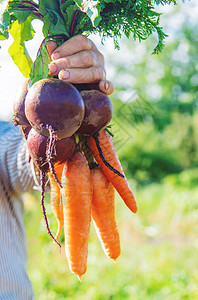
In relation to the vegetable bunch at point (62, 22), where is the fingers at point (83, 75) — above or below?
below

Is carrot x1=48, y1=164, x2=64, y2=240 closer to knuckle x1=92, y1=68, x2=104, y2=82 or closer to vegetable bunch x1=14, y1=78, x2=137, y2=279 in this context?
vegetable bunch x1=14, y1=78, x2=137, y2=279

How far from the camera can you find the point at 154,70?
768 inches

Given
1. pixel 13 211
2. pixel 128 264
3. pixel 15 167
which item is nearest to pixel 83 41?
pixel 15 167

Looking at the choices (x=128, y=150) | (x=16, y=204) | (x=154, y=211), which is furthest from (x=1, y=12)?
(x=128, y=150)

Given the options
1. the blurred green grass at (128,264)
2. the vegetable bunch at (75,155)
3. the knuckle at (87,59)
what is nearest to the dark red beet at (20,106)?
the vegetable bunch at (75,155)

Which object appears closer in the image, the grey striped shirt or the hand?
the hand

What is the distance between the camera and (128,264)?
154 inches

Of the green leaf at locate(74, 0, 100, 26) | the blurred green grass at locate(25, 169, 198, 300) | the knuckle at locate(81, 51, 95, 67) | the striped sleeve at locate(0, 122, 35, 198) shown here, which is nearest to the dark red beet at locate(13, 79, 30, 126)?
the knuckle at locate(81, 51, 95, 67)


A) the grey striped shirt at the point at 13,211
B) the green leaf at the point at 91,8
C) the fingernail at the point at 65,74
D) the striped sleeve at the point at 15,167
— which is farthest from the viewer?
the striped sleeve at the point at 15,167

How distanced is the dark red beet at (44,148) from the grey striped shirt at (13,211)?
0.50 meters

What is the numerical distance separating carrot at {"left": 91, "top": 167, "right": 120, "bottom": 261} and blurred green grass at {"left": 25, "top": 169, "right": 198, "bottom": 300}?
26 cm

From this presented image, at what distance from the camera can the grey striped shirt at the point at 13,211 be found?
61.6 inches

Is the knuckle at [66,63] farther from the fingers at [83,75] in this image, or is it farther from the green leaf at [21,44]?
the green leaf at [21,44]

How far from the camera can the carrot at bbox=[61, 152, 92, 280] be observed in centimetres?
121
